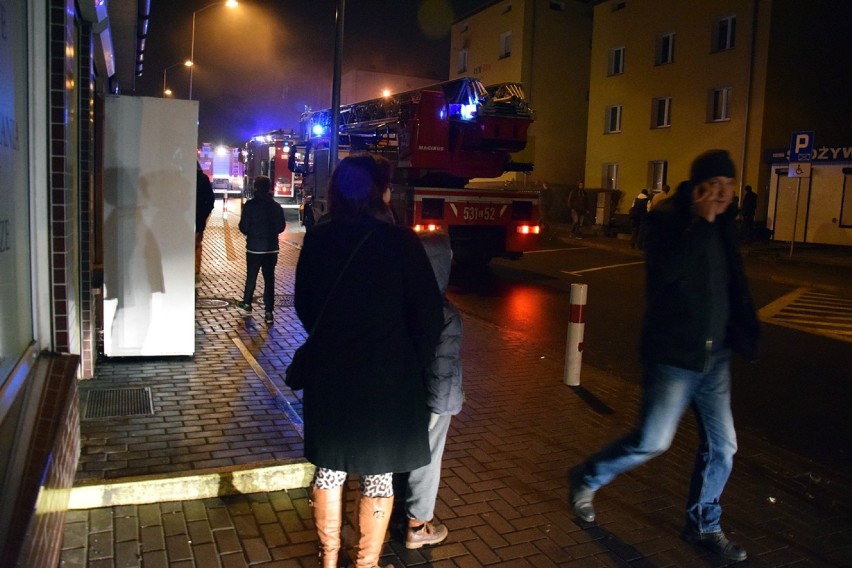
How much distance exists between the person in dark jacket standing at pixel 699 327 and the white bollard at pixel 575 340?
2.96 meters

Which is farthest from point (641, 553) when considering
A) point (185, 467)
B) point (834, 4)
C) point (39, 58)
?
point (834, 4)

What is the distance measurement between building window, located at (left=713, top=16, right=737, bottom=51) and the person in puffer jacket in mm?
26477

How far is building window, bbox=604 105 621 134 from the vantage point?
32.8m

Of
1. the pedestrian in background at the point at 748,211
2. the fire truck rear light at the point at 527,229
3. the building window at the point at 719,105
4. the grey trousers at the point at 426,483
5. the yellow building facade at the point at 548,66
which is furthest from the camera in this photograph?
the yellow building facade at the point at 548,66

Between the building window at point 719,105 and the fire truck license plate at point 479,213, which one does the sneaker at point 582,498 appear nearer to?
the fire truck license plate at point 479,213

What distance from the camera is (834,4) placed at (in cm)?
2644

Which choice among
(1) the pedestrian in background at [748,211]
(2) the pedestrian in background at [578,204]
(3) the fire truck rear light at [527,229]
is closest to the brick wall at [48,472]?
(3) the fire truck rear light at [527,229]

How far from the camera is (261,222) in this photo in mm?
9180

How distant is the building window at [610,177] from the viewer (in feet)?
107

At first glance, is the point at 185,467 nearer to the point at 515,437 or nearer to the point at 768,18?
the point at 515,437

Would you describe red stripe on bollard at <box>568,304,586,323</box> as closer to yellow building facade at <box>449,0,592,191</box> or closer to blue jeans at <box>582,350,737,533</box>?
blue jeans at <box>582,350,737,533</box>

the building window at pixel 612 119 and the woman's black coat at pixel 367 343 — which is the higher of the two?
the building window at pixel 612 119

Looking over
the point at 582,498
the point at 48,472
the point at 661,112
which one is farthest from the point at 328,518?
the point at 661,112

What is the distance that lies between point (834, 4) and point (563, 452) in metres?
Result: 27.2
